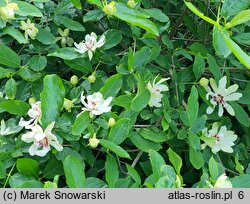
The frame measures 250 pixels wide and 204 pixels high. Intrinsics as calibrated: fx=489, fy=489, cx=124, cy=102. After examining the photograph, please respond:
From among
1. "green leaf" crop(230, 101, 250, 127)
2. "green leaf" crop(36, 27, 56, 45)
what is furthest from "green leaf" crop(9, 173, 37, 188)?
"green leaf" crop(230, 101, 250, 127)

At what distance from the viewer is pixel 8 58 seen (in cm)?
127

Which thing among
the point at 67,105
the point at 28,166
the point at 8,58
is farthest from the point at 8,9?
the point at 28,166

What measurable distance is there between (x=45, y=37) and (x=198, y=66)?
42 centimetres

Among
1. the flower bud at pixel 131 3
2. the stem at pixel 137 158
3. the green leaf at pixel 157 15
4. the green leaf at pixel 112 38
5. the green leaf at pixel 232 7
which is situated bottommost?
the stem at pixel 137 158

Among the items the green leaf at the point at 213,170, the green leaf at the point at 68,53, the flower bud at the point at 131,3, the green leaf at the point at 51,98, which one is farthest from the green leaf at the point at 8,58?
the green leaf at the point at 213,170

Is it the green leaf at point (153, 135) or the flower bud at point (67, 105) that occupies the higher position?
the flower bud at point (67, 105)

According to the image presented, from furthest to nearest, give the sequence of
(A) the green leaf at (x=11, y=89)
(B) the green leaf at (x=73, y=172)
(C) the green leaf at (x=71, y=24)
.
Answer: (C) the green leaf at (x=71, y=24) → (A) the green leaf at (x=11, y=89) → (B) the green leaf at (x=73, y=172)

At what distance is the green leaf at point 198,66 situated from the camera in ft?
4.28

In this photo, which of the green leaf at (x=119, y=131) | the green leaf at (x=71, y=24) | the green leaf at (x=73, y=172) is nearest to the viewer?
the green leaf at (x=73, y=172)

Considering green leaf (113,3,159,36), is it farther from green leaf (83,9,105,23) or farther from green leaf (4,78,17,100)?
green leaf (4,78,17,100)

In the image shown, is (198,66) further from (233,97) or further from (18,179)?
(18,179)

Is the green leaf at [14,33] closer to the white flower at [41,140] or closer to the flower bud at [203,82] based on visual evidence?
the white flower at [41,140]

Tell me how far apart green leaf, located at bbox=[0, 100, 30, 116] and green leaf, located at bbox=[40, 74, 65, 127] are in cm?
12

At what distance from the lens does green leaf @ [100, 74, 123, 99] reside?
116 centimetres
